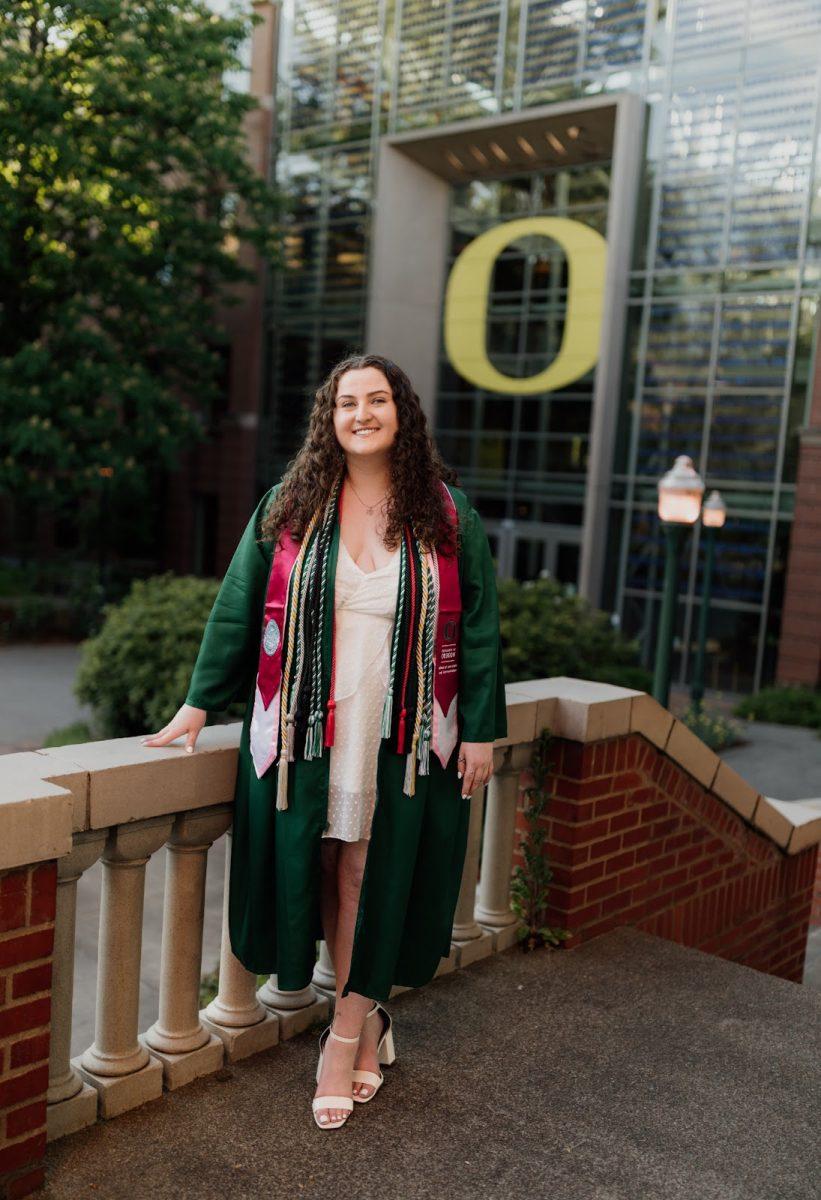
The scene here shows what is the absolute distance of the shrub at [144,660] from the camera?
10.3m

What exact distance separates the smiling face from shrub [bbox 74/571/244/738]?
7526 mm

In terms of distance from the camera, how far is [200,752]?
2.85m

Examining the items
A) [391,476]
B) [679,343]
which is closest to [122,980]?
[391,476]

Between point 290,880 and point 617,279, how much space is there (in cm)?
1843

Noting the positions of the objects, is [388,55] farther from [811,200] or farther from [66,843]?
[66,843]

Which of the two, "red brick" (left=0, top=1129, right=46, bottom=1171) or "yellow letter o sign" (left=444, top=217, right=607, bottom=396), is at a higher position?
"yellow letter o sign" (left=444, top=217, right=607, bottom=396)

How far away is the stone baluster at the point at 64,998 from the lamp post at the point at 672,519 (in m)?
7.87

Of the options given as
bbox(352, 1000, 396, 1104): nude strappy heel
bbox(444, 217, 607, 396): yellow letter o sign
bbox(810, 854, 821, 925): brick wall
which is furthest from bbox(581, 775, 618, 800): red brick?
bbox(444, 217, 607, 396): yellow letter o sign

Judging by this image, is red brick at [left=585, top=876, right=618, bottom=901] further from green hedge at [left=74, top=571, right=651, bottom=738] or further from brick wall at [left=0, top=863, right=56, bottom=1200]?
green hedge at [left=74, top=571, right=651, bottom=738]

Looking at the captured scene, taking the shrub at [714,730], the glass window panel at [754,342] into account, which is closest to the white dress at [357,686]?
the shrub at [714,730]

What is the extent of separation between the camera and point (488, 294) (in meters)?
22.2

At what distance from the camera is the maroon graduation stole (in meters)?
2.73

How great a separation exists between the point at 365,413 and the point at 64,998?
1669 millimetres

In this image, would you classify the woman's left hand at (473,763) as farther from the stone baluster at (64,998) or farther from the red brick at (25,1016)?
the red brick at (25,1016)
